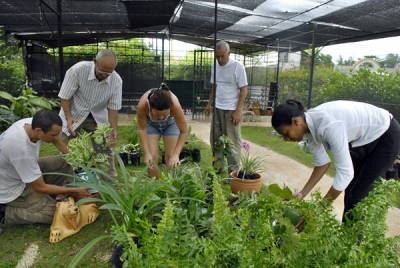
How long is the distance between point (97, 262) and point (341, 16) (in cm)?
526

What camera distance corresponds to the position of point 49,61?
35.9ft

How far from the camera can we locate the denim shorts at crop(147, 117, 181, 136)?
3.19 metres

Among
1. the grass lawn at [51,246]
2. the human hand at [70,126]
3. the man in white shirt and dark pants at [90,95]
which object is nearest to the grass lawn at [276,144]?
the man in white shirt and dark pants at [90,95]

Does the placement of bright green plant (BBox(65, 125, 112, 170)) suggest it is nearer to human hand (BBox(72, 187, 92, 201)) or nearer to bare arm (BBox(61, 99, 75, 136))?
human hand (BBox(72, 187, 92, 201))

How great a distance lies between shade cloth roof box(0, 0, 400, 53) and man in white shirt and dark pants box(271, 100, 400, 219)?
10.1 ft

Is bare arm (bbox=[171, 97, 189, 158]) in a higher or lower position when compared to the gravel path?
higher

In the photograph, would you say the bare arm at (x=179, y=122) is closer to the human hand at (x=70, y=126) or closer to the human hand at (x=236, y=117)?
the human hand at (x=70, y=126)

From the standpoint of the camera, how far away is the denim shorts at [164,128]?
125 inches

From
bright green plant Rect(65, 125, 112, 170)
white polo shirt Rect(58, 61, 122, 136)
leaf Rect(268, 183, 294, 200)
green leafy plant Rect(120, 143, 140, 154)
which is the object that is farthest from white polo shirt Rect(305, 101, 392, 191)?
green leafy plant Rect(120, 143, 140, 154)

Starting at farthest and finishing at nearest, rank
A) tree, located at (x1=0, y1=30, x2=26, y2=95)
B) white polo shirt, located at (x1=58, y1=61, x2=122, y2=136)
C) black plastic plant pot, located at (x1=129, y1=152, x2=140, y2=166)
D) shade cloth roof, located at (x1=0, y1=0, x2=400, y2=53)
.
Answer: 1. tree, located at (x1=0, y1=30, x2=26, y2=95)
2. shade cloth roof, located at (x1=0, y1=0, x2=400, y2=53)
3. black plastic plant pot, located at (x1=129, y1=152, x2=140, y2=166)
4. white polo shirt, located at (x1=58, y1=61, x2=122, y2=136)

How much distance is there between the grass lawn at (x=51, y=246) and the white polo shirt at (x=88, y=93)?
97 cm

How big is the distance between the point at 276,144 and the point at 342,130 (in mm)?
4805

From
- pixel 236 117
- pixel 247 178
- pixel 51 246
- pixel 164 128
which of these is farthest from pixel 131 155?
pixel 51 246

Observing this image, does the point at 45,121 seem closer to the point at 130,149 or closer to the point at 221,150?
the point at 221,150
